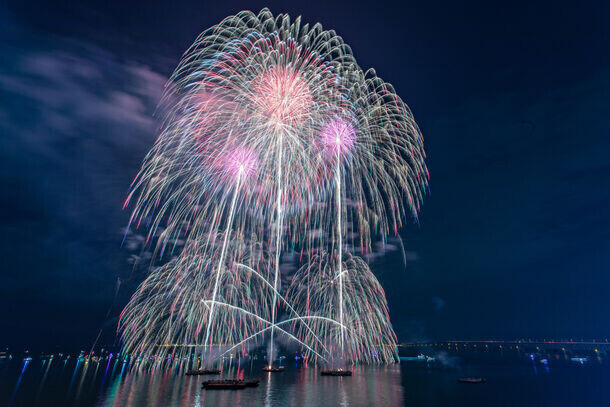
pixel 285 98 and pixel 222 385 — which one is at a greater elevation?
pixel 285 98

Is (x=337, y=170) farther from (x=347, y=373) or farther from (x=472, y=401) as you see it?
(x=347, y=373)

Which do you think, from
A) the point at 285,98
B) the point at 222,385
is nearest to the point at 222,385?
the point at 222,385

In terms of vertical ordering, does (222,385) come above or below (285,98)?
below

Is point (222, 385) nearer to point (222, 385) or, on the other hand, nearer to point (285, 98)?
point (222, 385)

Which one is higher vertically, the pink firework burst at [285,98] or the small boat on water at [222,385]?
the pink firework burst at [285,98]

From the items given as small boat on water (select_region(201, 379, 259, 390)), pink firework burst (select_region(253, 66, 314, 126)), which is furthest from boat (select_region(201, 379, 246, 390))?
pink firework burst (select_region(253, 66, 314, 126))

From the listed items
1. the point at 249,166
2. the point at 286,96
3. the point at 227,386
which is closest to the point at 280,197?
the point at 249,166

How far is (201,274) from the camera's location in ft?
172

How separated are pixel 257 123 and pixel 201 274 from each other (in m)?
27.4

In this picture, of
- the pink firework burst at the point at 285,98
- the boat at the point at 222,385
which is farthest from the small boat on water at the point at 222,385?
the pink firework burst at the point at 285,98

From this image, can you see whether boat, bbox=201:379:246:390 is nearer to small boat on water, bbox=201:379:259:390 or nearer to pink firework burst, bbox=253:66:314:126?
small boat on water, bbox=201:379:259:390

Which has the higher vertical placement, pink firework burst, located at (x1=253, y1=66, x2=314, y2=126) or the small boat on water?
pink firework burst, located at (x1=253, y1=66, x2=314, y2=126)

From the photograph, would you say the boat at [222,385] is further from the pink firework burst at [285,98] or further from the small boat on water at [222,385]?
the pink firework burst at [285,98]

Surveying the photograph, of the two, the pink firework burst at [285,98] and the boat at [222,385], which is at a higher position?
the pink firework burst at [285,98]
